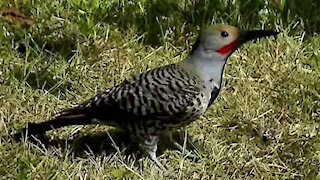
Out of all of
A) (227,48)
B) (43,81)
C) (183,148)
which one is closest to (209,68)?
(227,48)

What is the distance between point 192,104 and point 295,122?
0.86 metres

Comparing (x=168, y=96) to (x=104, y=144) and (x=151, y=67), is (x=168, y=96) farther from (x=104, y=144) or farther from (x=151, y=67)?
(x=151, y=67)

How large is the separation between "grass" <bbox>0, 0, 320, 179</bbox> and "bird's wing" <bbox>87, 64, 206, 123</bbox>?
0.27 meters

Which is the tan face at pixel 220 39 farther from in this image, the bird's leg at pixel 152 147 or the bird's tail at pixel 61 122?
the bird's tail at pixel 61 122

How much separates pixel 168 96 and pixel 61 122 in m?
0.56

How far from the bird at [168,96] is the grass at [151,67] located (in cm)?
21

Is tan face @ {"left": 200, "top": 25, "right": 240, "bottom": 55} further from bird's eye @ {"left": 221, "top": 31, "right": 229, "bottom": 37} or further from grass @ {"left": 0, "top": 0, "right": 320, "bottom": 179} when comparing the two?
grass @ {"left": 0, "top": 0, "right": 320, "bottom": 179}

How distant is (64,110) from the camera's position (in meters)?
4.07

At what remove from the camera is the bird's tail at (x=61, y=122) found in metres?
3.92

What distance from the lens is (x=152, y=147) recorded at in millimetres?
3945

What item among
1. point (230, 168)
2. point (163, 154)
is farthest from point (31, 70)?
point (230, 168)

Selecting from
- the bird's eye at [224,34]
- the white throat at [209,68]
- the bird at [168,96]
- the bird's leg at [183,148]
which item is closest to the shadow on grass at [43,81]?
the bird at [168,96]

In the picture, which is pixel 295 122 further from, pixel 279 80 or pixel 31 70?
pixel 31 70

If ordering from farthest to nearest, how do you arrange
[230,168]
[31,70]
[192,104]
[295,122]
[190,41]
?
1. [190,41]
2. [31,70]
3. [295,122]
4. [230,168]
5. [192,104]
